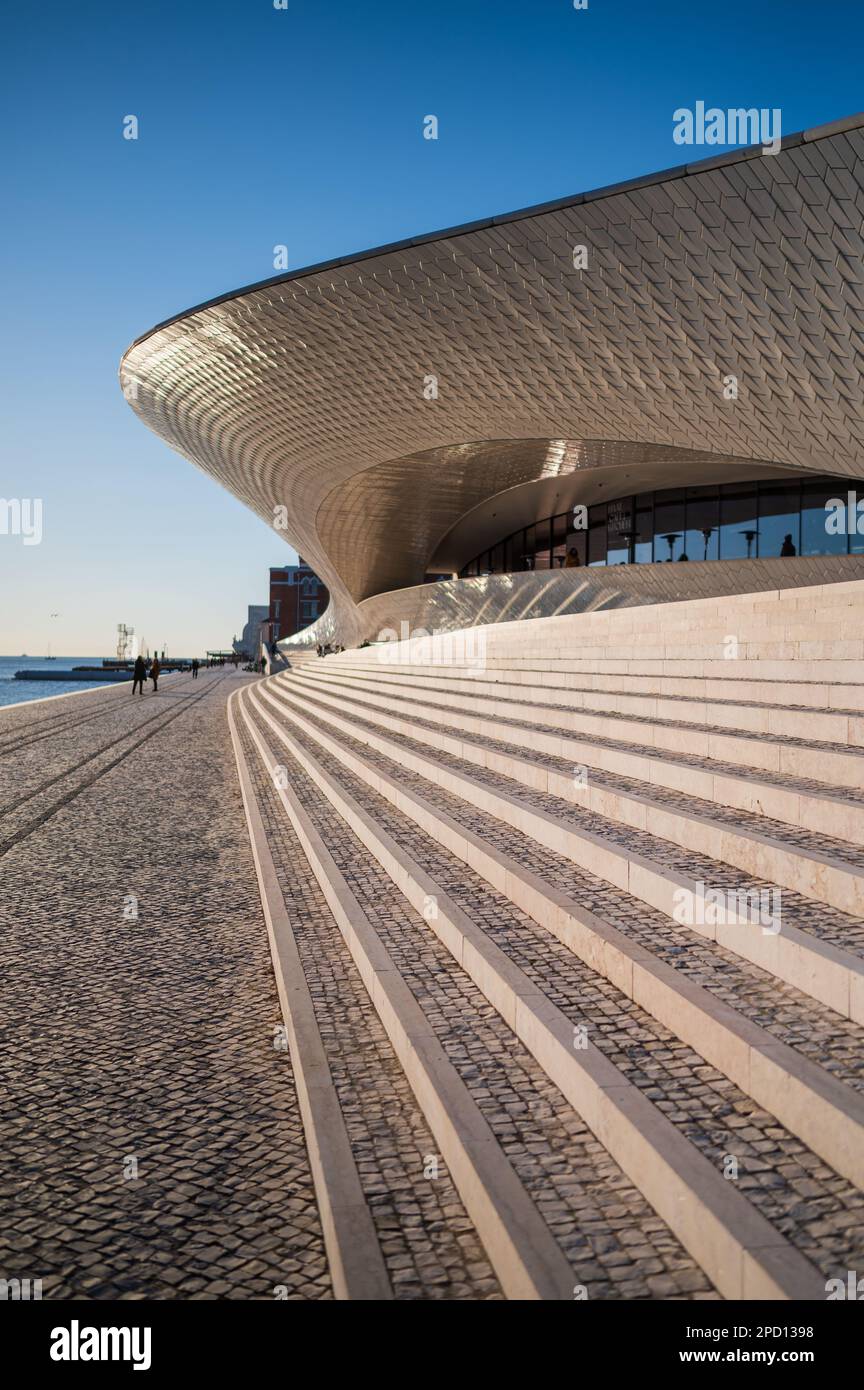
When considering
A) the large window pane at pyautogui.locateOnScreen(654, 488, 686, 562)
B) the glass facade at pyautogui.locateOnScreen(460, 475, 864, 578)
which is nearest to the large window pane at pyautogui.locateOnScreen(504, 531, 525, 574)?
the glass facade at pyautogui.locateOnScreen(460, 475, 864, 578)

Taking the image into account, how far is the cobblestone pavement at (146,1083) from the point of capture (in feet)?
7.52

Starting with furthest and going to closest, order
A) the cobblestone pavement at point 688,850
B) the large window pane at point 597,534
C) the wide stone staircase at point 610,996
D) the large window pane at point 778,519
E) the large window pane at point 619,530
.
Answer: the large window pane at point 597,534 → the large window pane at point 619,530 → the large window pane at point 778,519 → the cobblestone pavement at point 688,850 → the wide stone staircase at point 610,996

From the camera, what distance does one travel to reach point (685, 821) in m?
3.77

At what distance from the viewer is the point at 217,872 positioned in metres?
6.41

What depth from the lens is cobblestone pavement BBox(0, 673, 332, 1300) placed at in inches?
90.2

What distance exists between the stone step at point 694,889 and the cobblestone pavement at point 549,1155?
772 mm

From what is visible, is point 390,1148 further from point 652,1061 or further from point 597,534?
point 597,534

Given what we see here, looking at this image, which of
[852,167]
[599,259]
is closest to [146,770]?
[599,259]

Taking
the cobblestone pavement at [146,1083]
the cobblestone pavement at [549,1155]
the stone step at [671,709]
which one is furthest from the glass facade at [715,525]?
the cobblestone pavement at [549,1155]

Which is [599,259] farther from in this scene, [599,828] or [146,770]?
[599,828]

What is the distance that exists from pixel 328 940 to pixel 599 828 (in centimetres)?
148

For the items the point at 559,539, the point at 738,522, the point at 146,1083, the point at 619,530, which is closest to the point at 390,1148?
the point at 146,1083

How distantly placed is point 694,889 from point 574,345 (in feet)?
58.5

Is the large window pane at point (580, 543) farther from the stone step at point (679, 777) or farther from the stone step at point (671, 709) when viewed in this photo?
the stone step at point (679, 777)
